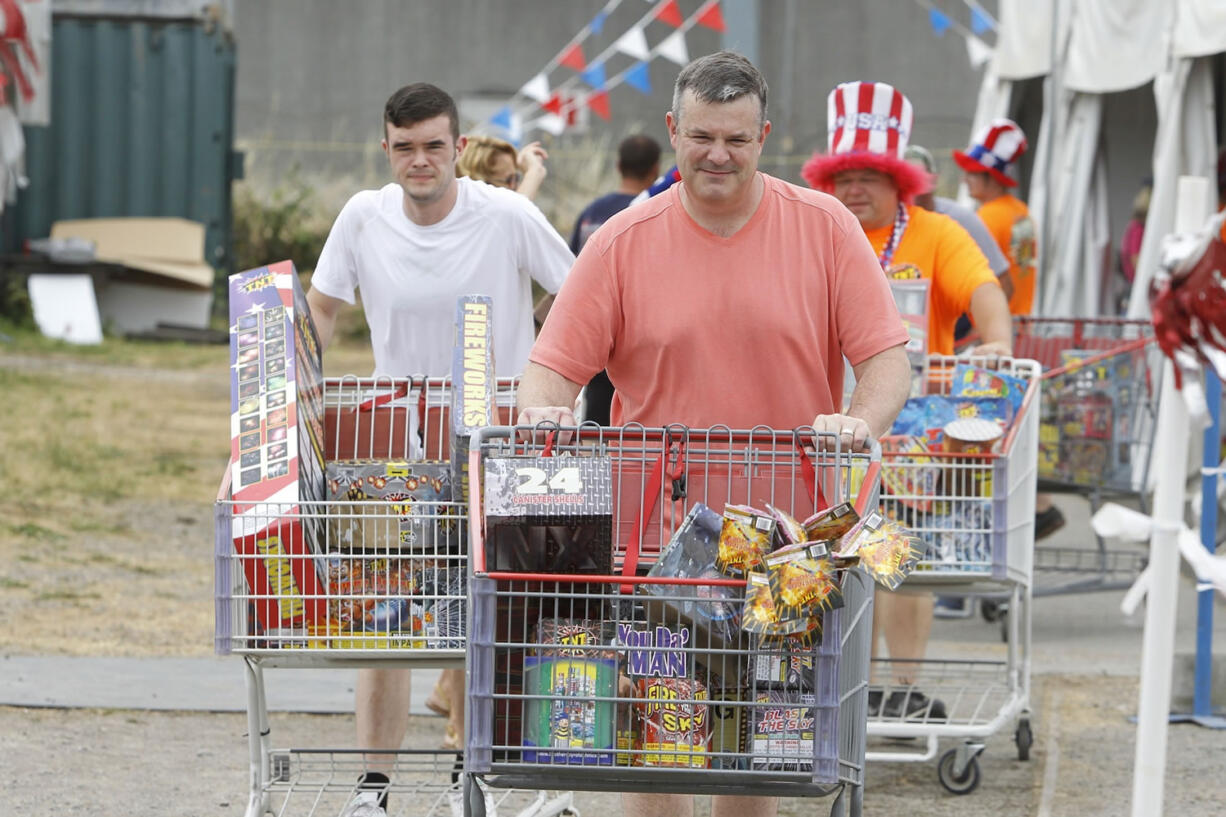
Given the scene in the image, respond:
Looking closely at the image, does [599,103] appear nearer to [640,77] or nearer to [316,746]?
[640,77]

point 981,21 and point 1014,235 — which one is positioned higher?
point 981,21

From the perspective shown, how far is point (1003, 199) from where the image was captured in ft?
34.2

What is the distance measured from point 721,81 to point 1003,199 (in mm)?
6721

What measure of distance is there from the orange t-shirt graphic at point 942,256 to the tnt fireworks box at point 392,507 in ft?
7.81

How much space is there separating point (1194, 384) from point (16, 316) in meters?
21.1

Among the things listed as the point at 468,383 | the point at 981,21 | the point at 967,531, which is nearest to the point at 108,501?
the point at 967,531

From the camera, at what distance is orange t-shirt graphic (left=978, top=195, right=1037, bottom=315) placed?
10.3 m

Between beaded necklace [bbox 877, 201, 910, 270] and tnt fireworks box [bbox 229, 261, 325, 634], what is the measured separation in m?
2.41

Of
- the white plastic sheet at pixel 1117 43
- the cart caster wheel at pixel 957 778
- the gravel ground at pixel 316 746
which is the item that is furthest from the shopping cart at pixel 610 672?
the white plastic sheet at pixel 1117 43

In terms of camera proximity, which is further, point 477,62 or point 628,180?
point 477,62

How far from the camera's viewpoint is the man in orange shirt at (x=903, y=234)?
6430mm

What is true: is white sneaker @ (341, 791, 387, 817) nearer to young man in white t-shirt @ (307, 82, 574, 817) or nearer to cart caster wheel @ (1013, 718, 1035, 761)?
young man in white t-shirt @ (307, 82, 574, 817)

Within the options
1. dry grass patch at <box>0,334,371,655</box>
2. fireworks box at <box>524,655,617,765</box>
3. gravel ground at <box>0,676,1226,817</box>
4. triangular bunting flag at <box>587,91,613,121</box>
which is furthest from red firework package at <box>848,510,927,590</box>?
triangular bunting flag at <box>587,91,613,121</box>

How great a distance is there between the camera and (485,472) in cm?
362
